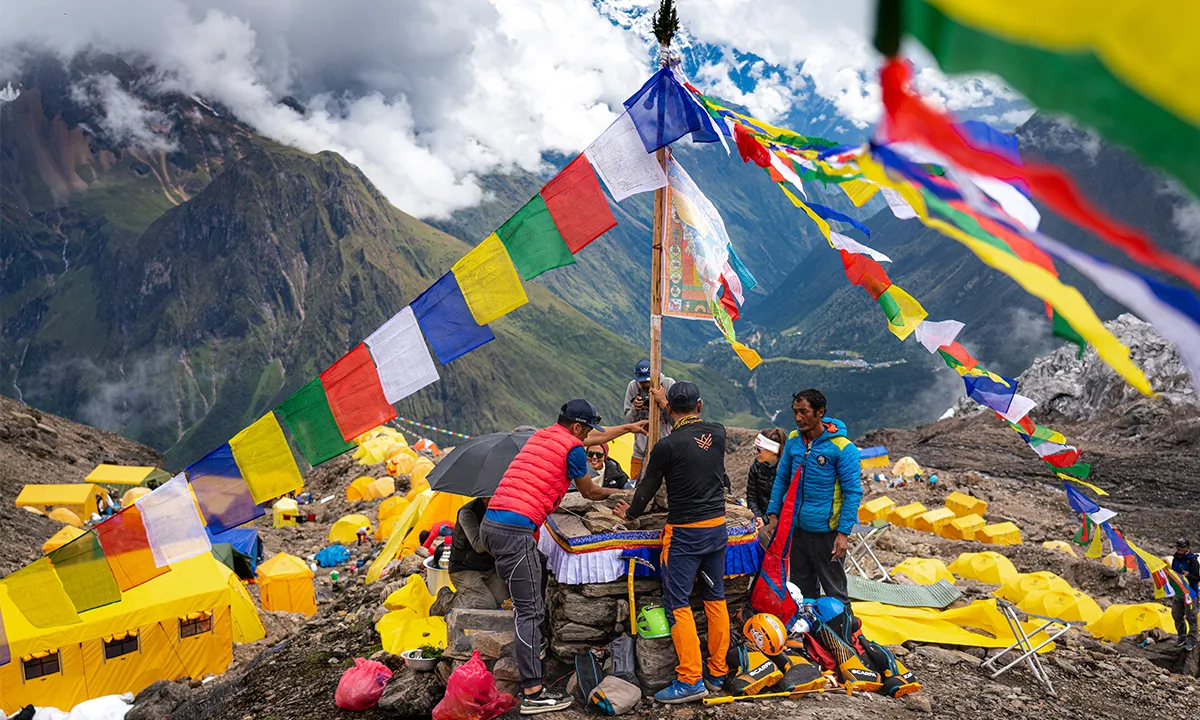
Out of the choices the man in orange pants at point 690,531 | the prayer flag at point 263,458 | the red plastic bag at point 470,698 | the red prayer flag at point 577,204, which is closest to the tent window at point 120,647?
the prayer flag at point 263,458

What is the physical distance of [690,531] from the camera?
18.4ft

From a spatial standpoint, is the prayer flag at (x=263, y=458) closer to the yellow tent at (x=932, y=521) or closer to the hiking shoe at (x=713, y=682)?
the hiking shoe at (x=713, y=682)

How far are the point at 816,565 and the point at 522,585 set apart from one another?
2.66 metres

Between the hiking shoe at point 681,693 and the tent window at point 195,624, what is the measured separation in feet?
37.8

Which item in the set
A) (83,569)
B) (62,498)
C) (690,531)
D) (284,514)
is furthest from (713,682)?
(62,498)

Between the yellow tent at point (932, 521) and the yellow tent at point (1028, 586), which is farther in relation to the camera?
the yellow tent at point (932, 521)

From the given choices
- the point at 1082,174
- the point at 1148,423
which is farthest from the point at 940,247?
the point at 1148,423

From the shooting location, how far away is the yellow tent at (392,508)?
21.6 metres

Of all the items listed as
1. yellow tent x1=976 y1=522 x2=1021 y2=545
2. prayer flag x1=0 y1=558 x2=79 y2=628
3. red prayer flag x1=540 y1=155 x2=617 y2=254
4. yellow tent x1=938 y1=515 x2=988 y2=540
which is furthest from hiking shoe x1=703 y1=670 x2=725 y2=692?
yellow tent x1=938 y1=515 x2=988 y2=540

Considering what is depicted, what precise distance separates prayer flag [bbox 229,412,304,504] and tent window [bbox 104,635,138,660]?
9025mm

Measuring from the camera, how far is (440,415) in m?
196

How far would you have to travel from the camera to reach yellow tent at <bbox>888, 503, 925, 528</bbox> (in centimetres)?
1984

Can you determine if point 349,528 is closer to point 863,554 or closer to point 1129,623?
point 863,554

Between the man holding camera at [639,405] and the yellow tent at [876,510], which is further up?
the man holding camera at [639,405]
